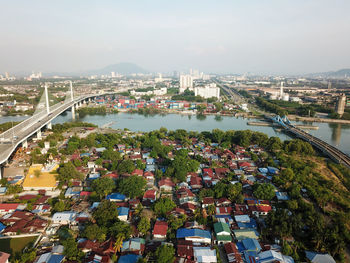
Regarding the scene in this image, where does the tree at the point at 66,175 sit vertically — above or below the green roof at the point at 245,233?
above

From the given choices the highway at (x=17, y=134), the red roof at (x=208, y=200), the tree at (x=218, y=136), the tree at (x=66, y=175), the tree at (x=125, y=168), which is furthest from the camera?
the tree at (x=218, y=136)

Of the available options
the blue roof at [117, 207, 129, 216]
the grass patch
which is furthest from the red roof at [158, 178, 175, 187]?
the grass patch

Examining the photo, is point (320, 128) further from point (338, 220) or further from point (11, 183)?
point (11, 183)

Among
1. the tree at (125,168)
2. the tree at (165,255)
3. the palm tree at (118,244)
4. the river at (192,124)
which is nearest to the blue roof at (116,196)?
the tree at (125,168)

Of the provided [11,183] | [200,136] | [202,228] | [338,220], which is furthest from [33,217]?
[200,136]

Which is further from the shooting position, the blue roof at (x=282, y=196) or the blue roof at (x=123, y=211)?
the blue roof at (x=282, y=196)

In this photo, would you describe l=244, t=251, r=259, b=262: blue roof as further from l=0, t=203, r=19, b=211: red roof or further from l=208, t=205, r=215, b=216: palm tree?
l=0, t=203, r=19, b=211: red roof

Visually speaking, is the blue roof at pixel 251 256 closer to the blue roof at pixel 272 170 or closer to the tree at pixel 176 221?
the tree at pixel 176 221

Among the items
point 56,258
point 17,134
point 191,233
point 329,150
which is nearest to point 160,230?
point 191,233
